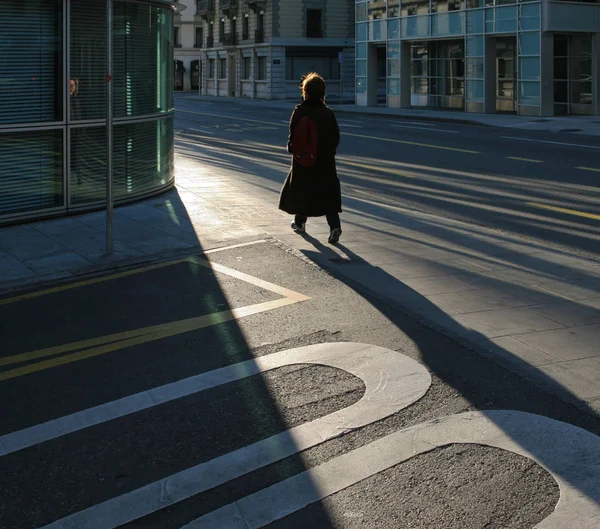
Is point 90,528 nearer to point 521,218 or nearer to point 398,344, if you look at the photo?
point 398,344

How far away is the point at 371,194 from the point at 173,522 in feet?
36.5

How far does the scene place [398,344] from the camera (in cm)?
648

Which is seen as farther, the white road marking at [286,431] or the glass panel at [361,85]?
the glass panel at [361,85]

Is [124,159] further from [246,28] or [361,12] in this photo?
[246,28]

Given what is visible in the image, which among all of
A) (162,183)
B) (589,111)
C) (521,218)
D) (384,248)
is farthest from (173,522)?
(589,111)

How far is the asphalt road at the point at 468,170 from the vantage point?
1250 centimetres

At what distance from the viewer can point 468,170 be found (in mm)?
18000

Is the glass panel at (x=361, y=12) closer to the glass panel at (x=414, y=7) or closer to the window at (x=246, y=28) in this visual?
the glass panel at (x=414, y=7)

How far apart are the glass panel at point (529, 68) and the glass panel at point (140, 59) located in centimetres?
2447

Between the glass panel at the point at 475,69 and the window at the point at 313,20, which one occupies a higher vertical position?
the window at the point at 313,20

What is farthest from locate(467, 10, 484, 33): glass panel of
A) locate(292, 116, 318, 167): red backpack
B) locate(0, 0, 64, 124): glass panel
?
locate(292, 116, 318, 167): red backpack

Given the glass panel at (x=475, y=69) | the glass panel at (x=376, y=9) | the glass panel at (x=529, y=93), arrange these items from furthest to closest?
the glass panel at (x=376, y=9)
the glass panel at (x=475, y=69)
the glass panel at (x=529, y=93)

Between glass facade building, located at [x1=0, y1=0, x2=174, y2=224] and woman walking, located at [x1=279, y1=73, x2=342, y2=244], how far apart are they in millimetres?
2475

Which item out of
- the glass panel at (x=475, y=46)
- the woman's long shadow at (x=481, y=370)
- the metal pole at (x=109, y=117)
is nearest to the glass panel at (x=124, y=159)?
the metal pole at (x=109, y=117)
